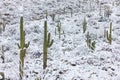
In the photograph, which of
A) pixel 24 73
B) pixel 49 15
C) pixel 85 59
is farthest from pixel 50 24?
pixel 24 73

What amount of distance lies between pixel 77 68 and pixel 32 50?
205cm

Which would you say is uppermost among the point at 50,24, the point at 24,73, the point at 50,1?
the point at 50,1

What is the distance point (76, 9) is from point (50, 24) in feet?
10.8

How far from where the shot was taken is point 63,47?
23.7 feet

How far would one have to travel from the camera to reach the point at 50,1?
13.3m

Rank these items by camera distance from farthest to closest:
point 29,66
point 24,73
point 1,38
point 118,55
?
1. point 1,38
2. point 118,55
3. point 29,66
4. point 24,73

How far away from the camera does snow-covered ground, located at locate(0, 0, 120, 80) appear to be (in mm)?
5348

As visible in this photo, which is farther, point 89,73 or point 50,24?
point 50,24

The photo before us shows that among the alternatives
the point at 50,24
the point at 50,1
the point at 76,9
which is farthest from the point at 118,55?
the point at 50,1

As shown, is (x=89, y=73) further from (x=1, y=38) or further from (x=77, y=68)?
(x=1, y=38)

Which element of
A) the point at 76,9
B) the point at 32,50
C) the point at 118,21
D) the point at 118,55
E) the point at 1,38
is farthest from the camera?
the point at 76,9

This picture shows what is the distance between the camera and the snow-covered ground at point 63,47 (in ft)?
17.5

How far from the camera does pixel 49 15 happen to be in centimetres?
1120

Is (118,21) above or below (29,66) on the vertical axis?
above
